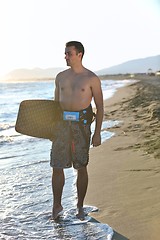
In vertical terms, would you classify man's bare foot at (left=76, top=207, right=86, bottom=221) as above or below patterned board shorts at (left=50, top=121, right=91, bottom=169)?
below

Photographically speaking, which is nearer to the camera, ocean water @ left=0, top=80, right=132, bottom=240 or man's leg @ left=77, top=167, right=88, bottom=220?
ocean water @ left=0, top=80, right=132, bottom=240

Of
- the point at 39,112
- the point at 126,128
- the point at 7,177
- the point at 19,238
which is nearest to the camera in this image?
the point at 19,238

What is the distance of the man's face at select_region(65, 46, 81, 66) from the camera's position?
12.7ft

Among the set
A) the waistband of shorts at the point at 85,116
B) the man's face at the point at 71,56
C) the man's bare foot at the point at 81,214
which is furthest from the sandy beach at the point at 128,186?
the man's face at the point at 71,56

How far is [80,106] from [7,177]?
6.68 ft

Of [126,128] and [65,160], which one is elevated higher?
[65,160]

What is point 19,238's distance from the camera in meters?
3.41

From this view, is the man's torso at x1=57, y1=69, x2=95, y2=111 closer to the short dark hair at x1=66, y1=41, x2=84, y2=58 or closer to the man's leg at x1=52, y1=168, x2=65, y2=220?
the short dark hair at x1=66, y1=41, x2=84, y2=58

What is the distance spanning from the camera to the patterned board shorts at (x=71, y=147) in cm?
388

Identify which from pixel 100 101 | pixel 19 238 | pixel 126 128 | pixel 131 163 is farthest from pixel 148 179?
pixel 126 128

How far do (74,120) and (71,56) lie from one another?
634 mm

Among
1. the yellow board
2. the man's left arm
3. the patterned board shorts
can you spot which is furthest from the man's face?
the patterned board shorts

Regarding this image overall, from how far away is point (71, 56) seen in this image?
3.90 metres

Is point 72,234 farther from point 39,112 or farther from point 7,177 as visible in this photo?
point 7,177
